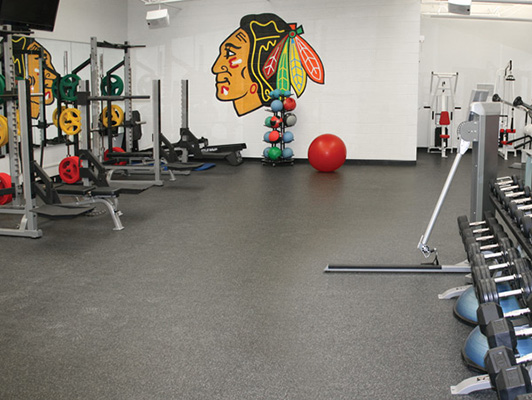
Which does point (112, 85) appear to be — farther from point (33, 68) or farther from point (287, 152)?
point (287, 152)

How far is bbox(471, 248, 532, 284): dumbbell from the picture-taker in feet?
7.48

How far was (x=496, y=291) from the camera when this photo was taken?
2195mm

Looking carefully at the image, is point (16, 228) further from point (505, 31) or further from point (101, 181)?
point (505, 31)

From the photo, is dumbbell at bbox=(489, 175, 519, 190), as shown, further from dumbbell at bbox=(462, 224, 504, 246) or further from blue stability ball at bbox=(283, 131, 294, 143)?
blue stability ball at bbox=(283, 131, 294, 143)

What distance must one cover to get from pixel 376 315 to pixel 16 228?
11.1ft

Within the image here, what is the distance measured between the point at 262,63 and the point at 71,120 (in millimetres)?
4363

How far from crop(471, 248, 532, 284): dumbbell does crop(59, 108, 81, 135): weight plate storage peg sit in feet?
15.7

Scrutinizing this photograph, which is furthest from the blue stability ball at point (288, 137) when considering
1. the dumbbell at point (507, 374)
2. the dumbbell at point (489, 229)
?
the dumbbell at point (507, 374)

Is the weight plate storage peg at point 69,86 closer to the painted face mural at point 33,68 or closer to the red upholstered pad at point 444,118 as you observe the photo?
the painted face mural at point 33,68

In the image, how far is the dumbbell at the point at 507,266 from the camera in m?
2.28

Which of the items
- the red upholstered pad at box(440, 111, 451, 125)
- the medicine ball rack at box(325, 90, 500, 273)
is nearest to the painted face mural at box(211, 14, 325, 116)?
the red upholstered pad at box(440, 111, 451, 125)

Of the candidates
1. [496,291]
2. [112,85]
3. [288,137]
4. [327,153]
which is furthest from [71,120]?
[496,291]

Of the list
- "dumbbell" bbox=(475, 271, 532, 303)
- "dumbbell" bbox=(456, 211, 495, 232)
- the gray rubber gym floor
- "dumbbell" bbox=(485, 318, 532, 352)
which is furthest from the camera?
"dumbbell" bbox=(456, 211, 495, 232)

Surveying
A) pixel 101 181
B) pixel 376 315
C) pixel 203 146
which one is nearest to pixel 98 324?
pixel 376 315
